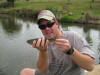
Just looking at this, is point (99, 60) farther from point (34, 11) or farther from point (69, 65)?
point (34, 11)

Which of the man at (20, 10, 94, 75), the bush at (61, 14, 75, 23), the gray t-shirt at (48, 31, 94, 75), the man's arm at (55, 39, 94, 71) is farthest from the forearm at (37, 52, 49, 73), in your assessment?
the bush at (61, 14, 75, 23)

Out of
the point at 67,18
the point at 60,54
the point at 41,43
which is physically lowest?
the point at 67,18

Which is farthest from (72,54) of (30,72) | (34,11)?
(34,11)

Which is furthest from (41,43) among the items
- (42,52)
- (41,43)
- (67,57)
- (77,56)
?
(67,57)

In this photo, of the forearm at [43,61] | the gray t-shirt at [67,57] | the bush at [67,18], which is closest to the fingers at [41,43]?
the forearm at [43,61]

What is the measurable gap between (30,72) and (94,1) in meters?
70.0

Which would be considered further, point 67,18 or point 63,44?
point 67,18

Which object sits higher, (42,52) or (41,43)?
(41,43)

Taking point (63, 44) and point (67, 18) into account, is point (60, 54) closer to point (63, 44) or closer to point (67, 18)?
point (63, 44)

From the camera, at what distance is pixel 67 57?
3.48 meters

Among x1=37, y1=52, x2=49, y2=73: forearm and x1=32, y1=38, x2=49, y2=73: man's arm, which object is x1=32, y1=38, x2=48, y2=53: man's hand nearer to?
x1=32, y1=38, x2=49, y2=73: man's arm

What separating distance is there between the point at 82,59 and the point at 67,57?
1.40 feet

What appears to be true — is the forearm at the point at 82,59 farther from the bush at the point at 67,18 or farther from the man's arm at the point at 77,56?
the bush at the point at 67,18

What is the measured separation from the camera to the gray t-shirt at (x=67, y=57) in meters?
3.42
